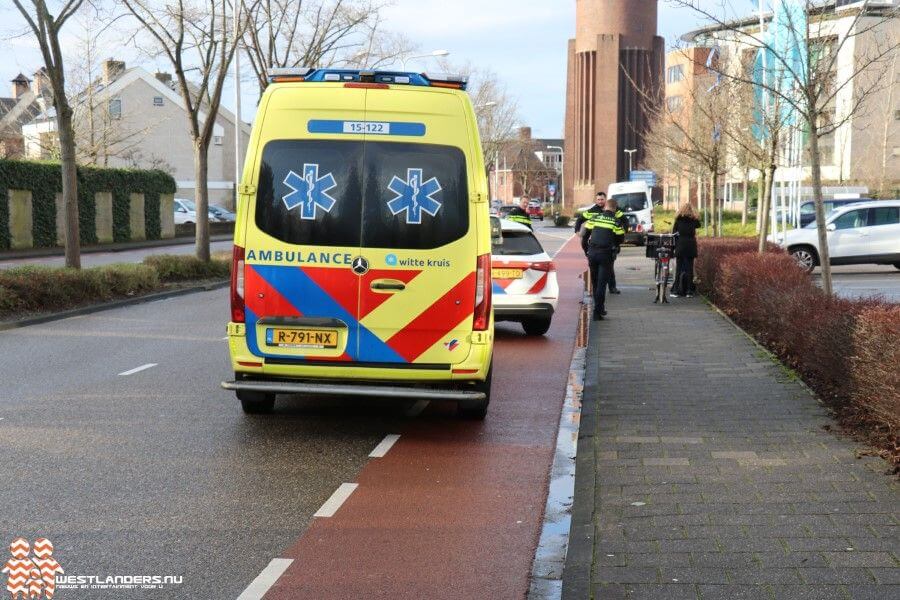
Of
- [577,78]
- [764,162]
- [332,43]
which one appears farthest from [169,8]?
[577,78]

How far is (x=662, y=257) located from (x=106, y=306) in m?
9.55

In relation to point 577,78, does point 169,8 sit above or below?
below

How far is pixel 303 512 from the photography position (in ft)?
19.8

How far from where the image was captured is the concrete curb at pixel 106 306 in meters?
15.6

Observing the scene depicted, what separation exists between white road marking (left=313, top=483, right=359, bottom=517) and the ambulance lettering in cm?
218

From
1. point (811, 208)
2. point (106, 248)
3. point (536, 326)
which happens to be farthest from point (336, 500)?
point (811, 208)

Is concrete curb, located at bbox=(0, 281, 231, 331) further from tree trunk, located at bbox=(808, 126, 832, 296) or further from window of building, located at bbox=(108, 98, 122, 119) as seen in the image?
window of building, located at bbox=(108, 98, 122, 119)

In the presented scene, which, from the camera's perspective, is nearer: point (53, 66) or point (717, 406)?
point (717, 406)

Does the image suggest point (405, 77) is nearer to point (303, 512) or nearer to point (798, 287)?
point (303, 512)

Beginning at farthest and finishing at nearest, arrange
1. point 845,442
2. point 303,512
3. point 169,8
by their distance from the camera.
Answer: point 169,8 → point 845,442 → point 303,512

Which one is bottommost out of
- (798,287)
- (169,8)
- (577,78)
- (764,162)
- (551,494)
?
(551,494)

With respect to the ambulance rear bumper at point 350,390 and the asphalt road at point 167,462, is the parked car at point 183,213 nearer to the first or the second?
the asphalt road at point 167,462

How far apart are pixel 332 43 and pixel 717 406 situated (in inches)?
1025

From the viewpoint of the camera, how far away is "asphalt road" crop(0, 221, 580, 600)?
17.2 feet
